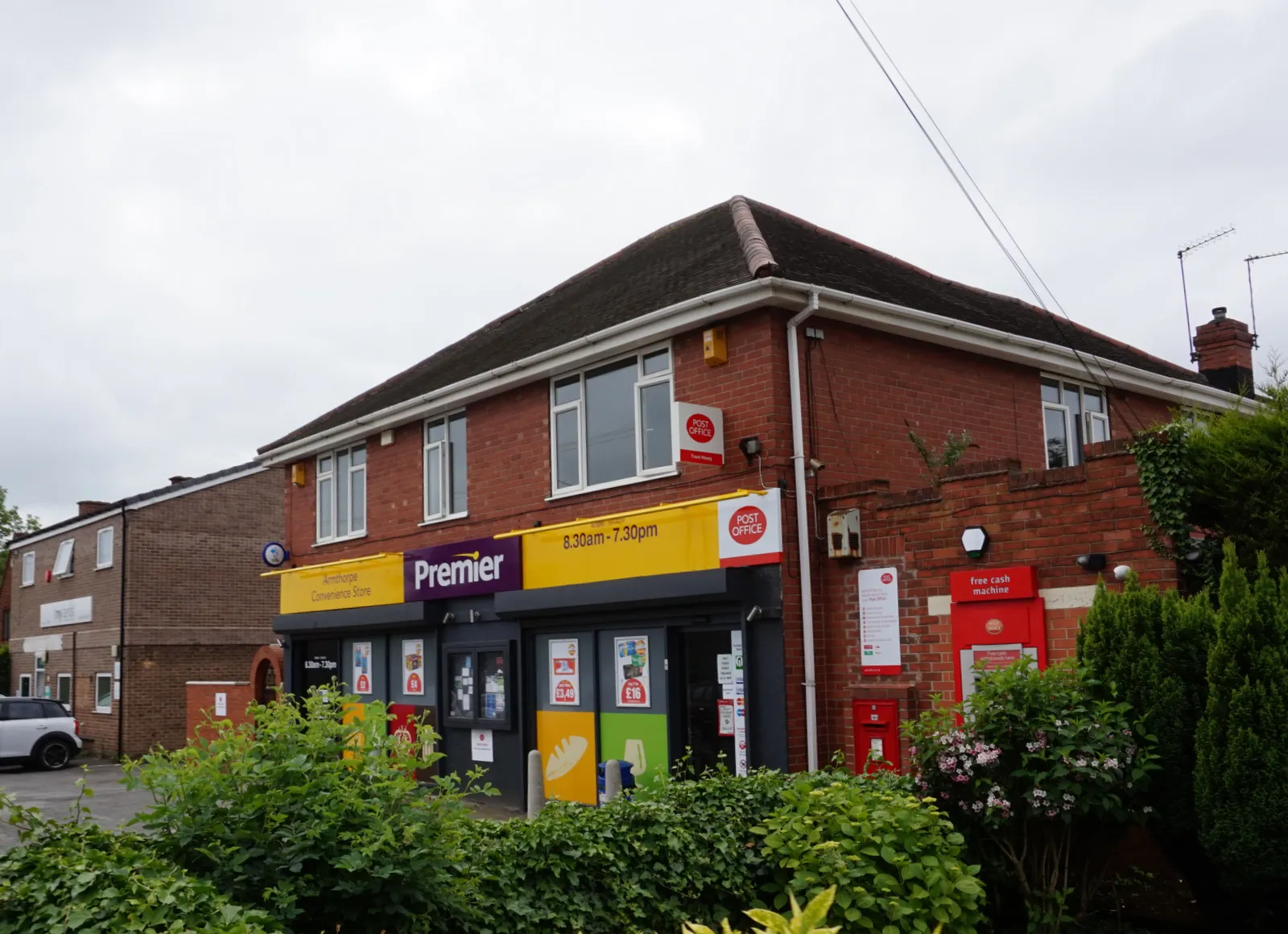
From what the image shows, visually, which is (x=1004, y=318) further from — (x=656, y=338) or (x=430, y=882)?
(x=430, y=882)

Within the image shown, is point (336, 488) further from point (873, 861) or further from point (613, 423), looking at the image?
point (873, 861)

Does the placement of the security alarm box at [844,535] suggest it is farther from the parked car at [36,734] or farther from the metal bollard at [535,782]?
the parked car at [36,734]

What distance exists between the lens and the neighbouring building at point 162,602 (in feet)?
89.9

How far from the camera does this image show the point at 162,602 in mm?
27969

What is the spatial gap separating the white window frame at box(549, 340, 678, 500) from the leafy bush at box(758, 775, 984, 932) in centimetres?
638

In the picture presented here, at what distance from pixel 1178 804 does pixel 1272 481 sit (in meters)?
2.32

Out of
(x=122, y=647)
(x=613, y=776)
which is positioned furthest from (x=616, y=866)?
(x=122, y=647)

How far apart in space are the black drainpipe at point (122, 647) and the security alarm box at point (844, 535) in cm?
2143

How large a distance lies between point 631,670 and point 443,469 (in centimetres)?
469

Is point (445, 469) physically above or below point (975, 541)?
above

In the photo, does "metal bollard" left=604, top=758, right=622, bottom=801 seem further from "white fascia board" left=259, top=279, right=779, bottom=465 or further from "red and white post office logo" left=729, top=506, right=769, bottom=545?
"white fascia board" left=259, top=279, right=779, bottom=465

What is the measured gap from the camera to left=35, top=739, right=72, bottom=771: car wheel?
2558 cm

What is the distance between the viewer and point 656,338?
12852mm

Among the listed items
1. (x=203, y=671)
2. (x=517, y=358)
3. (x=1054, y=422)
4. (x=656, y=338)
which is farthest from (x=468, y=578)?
(x=203, y=671)
